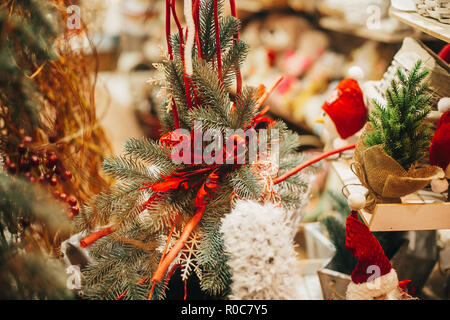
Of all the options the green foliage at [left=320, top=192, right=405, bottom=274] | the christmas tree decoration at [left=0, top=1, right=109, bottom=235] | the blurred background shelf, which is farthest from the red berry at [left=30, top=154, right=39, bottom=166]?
the blurred background shelf

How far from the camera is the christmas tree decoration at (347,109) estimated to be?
3.09 feet

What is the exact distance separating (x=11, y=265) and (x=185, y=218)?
341 millimetres

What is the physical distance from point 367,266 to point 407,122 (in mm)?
300

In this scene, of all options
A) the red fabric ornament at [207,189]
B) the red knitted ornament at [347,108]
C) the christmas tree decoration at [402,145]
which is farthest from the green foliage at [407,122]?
the red fabric ornament at [207,189]

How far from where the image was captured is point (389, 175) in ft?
2.24

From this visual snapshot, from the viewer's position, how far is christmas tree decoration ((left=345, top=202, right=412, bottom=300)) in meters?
0.68

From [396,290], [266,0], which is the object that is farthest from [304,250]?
[266,0]

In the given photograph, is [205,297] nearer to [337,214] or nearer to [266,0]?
[337,214]

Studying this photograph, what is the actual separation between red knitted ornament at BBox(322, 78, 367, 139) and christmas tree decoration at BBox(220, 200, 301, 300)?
46cm

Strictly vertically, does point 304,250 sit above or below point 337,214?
below

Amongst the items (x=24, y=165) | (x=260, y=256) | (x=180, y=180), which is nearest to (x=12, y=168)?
(x=24, y=165)

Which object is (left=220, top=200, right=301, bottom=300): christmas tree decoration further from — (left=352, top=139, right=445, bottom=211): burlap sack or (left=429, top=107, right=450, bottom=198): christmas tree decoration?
(left=429, top=107, right=450, bottom=198): christmas tree decoration

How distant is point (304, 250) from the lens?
137 cm

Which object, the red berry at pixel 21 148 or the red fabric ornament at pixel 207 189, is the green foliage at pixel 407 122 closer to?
the red fabric ornament at pixel 207 189
